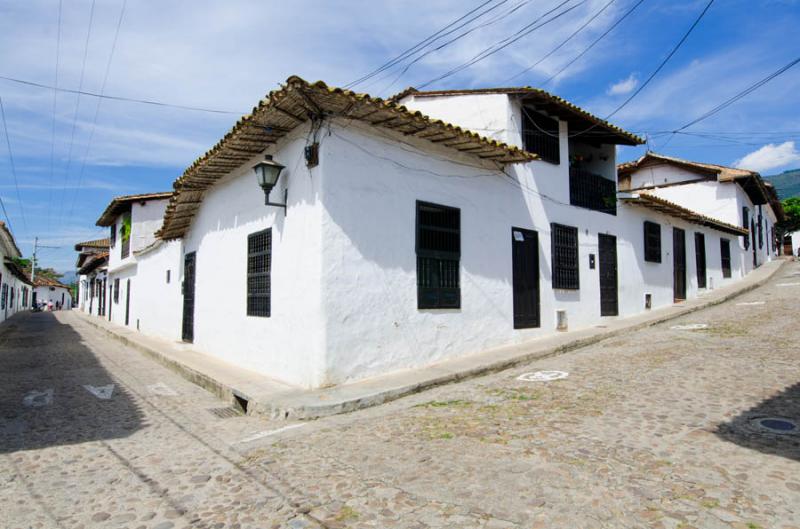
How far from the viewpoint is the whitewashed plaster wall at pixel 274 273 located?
6.58m

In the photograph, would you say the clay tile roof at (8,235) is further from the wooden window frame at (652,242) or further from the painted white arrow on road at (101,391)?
the wooden window frame at (652,242)

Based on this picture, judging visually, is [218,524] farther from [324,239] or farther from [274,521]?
[324,239]

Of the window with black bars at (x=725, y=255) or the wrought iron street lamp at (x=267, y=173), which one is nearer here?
the wrought iron street lamp at (x=267, y=173)

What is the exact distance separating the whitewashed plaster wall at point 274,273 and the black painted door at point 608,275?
26.0 ft

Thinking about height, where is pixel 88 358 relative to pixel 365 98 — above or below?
below

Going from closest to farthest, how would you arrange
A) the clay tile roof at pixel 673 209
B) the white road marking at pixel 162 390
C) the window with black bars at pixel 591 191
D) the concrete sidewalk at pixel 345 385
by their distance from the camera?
the concrete sidewalk at pixel 345 385, the white road marking at pixel 162 390, the window with black bars at pixel 591 191, the clay tile roof at pixel 673 209

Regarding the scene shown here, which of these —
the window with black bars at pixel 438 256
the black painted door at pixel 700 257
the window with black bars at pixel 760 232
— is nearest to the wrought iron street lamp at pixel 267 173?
the window with black bars at pixel 438 256

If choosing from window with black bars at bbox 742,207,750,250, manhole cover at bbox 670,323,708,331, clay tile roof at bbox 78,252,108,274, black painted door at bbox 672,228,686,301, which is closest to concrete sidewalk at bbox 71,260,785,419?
manhole cover at bbox 670,323,708,331

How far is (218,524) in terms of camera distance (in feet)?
10.2

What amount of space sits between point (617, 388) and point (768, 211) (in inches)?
1207

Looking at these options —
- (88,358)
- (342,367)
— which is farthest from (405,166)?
(88,358)

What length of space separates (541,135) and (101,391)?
9.46 metres

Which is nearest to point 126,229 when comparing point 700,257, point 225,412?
point 225,412

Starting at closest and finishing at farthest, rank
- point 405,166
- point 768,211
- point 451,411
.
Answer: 1. point 451,411
2. point 405,166
3. point 768,211
